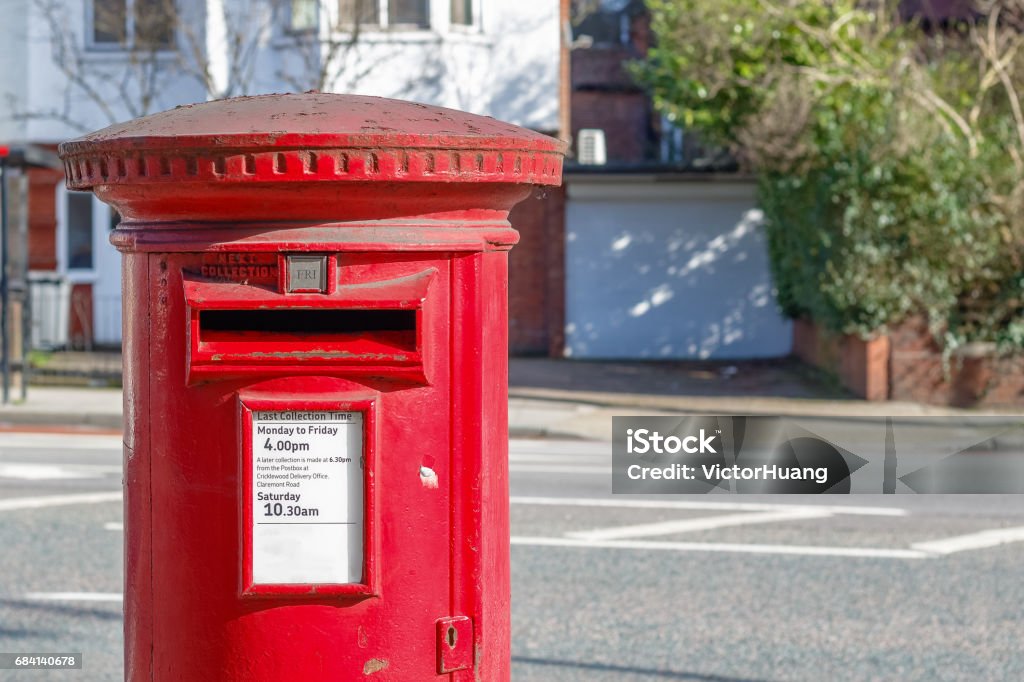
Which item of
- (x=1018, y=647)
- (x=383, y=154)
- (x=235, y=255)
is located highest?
(x=383, y=154)

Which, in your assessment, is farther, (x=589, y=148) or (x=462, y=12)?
(x=589, y=148)

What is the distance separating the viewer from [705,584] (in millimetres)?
6941

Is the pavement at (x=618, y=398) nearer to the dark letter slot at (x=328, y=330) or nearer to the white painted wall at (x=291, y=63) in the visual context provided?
the white painted wall at (x=291, y=63)

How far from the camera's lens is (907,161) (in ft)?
46.1

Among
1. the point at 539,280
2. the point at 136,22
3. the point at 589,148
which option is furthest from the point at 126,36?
the point at 589,148

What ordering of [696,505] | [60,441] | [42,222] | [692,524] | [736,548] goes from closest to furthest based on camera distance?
[736,548]
[692,524]
[696,505]
[60,441]
[42,222]

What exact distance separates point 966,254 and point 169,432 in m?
12.9

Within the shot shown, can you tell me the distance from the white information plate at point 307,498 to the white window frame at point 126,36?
15796mm

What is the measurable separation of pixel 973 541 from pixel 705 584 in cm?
209

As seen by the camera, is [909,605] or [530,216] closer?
[909,605]

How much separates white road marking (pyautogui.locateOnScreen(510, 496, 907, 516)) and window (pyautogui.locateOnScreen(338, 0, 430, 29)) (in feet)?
33.3

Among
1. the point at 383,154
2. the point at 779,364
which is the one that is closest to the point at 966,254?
the point at 779,364

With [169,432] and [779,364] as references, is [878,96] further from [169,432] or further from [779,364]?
[169,432]

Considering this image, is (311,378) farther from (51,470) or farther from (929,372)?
(929,372)
